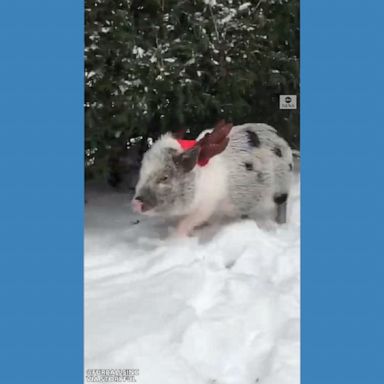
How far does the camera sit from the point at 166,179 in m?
2.93

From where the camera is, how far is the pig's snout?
9.54 feet

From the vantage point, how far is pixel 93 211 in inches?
114

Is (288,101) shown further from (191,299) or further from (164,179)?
(191,299)

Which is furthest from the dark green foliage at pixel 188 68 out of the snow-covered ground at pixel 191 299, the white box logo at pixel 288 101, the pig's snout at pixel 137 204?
the snow-covered ground at pixel 191 299

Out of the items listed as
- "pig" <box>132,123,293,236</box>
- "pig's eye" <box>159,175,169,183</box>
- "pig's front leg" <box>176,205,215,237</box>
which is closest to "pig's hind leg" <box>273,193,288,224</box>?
"pig" <box>132,123,293,236</box>

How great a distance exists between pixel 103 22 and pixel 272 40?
2.03 ft

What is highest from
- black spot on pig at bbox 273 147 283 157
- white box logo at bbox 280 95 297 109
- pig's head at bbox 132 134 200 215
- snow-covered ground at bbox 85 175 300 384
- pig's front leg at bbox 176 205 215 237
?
white box logo at bbox 280 95 297 109

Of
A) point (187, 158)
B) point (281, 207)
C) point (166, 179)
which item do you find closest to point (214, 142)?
point (187, 158)

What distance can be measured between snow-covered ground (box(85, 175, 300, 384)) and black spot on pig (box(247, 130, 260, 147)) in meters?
0.22

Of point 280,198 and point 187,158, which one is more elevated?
point 187,158

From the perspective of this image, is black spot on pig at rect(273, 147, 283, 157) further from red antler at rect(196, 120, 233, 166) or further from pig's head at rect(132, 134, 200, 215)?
pig's head at rect(132, 134, 200, 215)

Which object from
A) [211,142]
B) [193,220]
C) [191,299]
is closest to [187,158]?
[211,142]

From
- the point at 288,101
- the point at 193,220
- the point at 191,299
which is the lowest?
the point at 191,299

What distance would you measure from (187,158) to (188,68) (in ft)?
1.08
